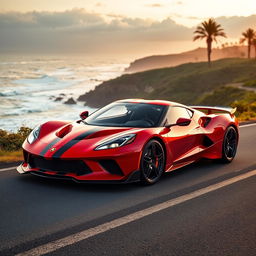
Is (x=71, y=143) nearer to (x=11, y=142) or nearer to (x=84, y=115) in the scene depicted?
(x=84, y=115)

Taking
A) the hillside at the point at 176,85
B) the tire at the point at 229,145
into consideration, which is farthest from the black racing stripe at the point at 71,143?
the hillside at the point at 176,85

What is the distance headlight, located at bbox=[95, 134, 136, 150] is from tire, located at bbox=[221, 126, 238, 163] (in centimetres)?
253

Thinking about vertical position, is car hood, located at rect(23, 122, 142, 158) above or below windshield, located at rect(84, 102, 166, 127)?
below

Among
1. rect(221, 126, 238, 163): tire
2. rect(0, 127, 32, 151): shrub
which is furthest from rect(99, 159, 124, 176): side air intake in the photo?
rect(0, 127, 32, 151): shrub

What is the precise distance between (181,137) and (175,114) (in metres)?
0.45

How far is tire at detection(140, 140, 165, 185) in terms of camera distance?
656 cm

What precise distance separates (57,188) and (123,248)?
2.40 metres

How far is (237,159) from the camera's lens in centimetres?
889

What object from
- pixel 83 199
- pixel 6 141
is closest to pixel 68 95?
pixel 6 141

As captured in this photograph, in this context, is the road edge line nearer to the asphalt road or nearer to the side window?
the asphalt road

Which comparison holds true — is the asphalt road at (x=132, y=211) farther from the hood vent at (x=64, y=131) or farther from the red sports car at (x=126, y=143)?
the hood vent at (x=64, y=131)

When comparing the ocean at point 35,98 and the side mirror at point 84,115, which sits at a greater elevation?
the side mirror at point 84,115

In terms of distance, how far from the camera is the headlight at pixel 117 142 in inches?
250

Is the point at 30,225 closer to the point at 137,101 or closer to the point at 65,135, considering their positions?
the point at 65,135
